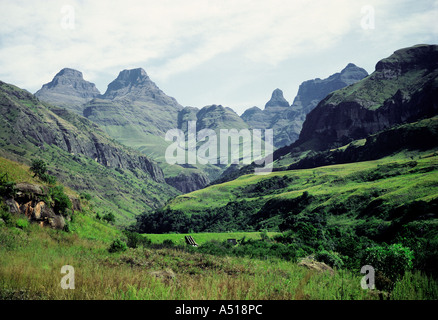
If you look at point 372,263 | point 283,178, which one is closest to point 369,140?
point 283,178

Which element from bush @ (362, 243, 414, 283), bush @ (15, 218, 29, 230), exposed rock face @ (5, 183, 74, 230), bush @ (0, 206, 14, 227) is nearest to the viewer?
bush @ (362, 243, 414, 283)

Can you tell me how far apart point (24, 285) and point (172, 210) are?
166703mm

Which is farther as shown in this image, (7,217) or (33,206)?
(33,206)

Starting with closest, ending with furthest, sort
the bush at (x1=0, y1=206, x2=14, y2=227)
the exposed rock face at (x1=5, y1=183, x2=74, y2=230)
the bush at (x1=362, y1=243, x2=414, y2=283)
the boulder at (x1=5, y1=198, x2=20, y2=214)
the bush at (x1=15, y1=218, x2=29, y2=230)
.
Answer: the bush at (x1=362, y1=243, x2=414, y2=283) < the bush at (x1=0, y1=206, x2=14, y2=227) < the bush at (x1=15, y1=218, x2=29, y2=230) < the boulder at (x1=5, y1=198, x2=20, y2=214) < the exposed rock face at (x1=5, y1=183, x2=74, y2=230)

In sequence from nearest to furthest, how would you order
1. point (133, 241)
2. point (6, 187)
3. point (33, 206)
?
point (6, 187), point (33, 206), point (133, 241)

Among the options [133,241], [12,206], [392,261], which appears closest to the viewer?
[392,261]

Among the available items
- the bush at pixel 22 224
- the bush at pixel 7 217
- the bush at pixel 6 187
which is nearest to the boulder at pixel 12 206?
the bush at pixel 6 187

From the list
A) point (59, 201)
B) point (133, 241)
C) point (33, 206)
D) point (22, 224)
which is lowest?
point (133, 241)

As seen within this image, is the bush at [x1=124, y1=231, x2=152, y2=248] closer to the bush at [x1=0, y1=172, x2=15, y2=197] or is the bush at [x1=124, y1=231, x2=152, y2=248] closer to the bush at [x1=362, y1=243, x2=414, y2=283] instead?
the bush at [x1=0, y1=172, x2=15, y2=197]

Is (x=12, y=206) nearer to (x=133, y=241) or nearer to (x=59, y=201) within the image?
(x=59, y=201)

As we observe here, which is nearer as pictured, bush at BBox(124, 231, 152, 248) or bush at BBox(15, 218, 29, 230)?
bush at BBox(15, 218, 29, 230)

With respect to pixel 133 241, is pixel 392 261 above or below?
above

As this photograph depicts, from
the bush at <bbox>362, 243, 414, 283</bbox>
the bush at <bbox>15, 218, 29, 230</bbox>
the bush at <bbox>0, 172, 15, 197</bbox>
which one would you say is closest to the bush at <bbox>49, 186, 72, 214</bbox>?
the bush at <bbox>0, 172, 15, 197</bbox>

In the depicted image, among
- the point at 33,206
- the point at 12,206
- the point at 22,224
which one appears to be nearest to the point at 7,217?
the point at 22,224
